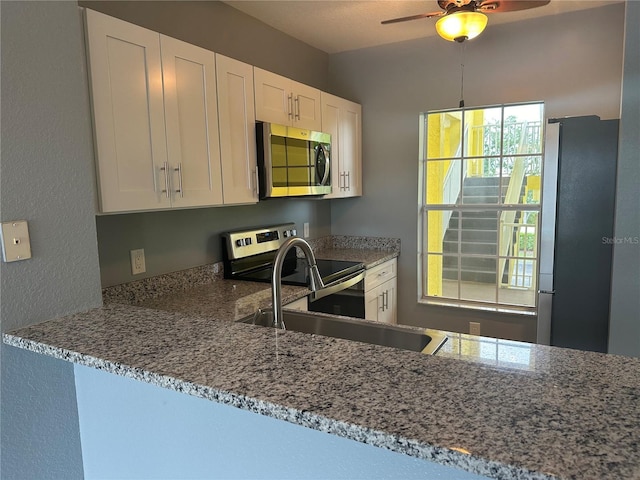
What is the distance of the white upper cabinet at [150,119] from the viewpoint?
1.61 metres

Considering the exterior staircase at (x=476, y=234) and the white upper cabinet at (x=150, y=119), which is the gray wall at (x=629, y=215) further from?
the white upper cabinet at (x=150, y=119)

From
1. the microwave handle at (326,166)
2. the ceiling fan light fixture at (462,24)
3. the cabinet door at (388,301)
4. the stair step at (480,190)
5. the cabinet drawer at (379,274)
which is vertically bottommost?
the cabinet door at (388,301)

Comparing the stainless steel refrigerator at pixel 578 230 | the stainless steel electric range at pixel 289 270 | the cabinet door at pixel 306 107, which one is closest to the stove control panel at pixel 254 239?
the stainless steel electric range at pixel 289 270

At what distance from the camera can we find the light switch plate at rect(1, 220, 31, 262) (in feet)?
3.53

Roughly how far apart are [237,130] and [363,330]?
127 centimetres

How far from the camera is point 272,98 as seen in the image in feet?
8.39

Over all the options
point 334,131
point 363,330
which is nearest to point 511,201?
point 334,131

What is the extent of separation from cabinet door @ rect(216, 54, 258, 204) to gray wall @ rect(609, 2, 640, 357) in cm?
192

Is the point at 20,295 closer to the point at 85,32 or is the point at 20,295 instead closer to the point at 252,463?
the point at 252,463

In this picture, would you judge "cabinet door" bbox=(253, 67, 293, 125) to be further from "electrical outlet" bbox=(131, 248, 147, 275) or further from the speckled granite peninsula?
the speckled granite peninsula

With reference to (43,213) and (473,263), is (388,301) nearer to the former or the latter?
(473,263)

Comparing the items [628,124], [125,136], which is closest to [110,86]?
[125,136]

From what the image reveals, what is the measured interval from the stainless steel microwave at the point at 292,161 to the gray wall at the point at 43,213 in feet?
4.06

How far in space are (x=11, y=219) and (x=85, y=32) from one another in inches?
32.0
